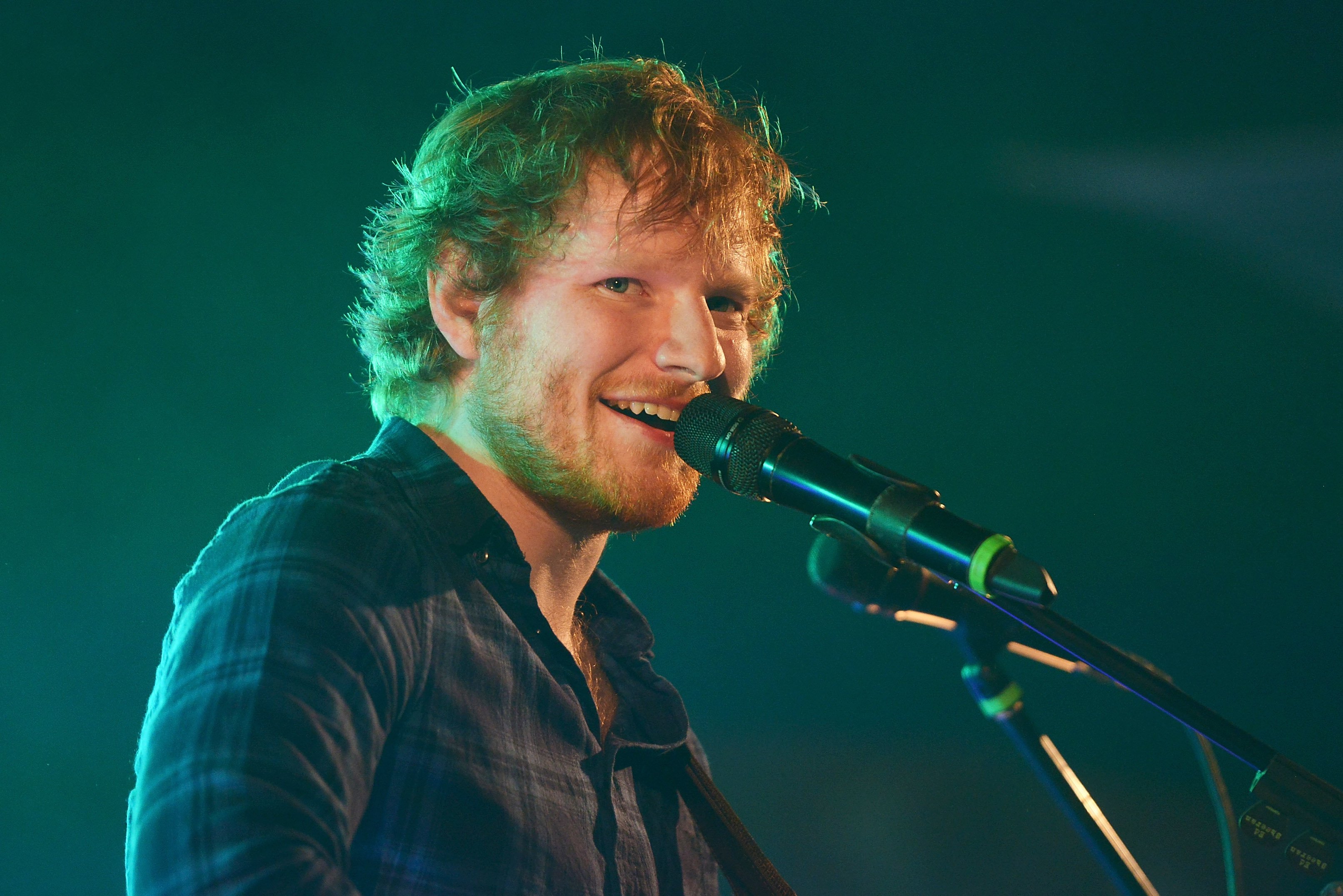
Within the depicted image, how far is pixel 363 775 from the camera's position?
100 cm

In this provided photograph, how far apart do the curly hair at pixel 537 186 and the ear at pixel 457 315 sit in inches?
1.0

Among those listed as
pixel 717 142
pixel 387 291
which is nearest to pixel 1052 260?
pixel 717 142

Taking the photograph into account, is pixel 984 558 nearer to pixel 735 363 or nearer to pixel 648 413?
pixel 648 413

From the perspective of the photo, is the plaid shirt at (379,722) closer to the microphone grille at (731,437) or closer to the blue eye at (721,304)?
the microphone grille at (731,437)

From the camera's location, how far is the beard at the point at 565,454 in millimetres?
1395

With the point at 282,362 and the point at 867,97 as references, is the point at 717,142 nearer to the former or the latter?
the point at 867,97

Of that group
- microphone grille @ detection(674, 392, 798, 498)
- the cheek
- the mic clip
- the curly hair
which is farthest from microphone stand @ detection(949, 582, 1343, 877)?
the curly hair

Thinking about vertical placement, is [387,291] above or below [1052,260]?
below

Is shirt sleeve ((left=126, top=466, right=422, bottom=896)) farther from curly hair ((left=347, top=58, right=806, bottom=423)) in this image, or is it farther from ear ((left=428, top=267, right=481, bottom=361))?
curly hair ((left=347, top=58, right=806, bottom=423))

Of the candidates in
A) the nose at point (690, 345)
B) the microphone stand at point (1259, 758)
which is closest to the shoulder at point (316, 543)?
the nose at point (690, 345)

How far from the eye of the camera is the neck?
146 centimetres

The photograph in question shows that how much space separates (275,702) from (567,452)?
23.7 inches

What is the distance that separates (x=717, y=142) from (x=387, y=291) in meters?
0.70

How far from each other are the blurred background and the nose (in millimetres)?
1194
